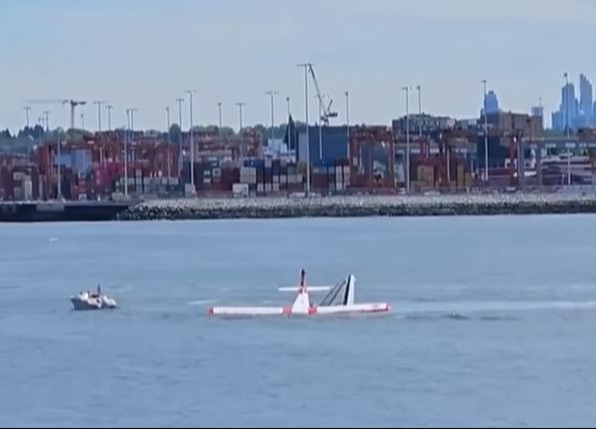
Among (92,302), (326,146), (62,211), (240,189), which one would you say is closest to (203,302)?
(92,302)

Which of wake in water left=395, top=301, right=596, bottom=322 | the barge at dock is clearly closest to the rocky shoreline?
the barge at dock

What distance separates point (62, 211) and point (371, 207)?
65.6 feet

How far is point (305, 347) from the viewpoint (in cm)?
3816

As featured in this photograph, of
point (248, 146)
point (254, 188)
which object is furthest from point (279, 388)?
point (248, 146)

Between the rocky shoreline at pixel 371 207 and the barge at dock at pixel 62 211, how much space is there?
1694 millimetres

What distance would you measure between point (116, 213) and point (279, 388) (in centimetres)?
10049

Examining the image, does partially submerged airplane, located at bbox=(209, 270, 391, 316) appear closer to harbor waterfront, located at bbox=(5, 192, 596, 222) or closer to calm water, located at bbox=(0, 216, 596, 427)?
calm water, located at bbox=(0, 216, 596, 427)

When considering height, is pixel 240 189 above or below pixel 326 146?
below

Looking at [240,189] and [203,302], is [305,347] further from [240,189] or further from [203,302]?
[240,189]

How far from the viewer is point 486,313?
148ft

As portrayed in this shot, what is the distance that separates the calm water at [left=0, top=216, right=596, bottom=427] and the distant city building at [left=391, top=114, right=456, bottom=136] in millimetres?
98840

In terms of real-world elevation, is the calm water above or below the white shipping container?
above

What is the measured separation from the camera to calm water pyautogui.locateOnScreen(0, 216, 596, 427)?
29875 mm

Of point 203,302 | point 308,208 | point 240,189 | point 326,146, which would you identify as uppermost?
point 326,146
